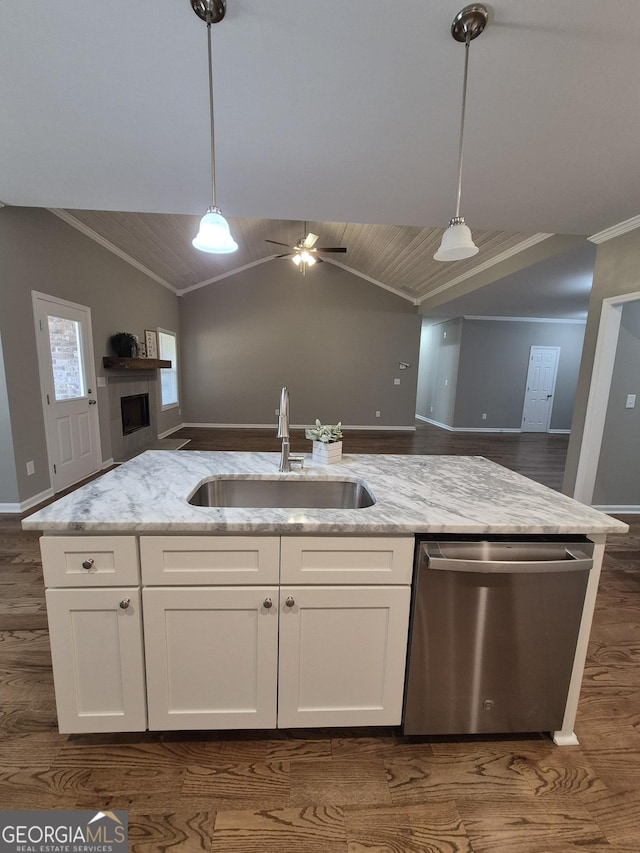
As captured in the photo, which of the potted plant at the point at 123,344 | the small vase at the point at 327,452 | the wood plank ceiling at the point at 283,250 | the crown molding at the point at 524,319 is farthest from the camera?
the crown molding at the point at 524,319

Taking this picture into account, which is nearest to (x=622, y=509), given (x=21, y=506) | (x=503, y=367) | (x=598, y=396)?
(x=598, y=396)

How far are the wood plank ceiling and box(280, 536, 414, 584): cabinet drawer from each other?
4112 millimetres

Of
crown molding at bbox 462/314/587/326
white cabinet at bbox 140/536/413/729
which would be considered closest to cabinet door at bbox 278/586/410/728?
white cabinet at bbox 140/536/413/729

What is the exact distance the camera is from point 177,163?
88.9 inches

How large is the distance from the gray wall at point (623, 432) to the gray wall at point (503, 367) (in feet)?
14.6

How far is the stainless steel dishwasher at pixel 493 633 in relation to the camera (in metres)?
1.18

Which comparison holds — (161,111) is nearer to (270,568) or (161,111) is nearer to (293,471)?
(293,471)

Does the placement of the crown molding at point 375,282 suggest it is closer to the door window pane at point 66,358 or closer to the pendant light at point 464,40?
the door window pane at point 66,358

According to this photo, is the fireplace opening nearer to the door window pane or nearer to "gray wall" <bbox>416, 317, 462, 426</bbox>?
the door window pane

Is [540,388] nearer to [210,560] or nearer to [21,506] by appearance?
[210,560]

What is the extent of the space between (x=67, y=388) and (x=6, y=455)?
98 cm

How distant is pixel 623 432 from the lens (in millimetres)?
3436

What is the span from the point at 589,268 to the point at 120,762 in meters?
5.58

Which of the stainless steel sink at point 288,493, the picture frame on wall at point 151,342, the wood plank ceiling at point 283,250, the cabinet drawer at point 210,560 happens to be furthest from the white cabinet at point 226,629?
the picture frame on wall at point 151,342
